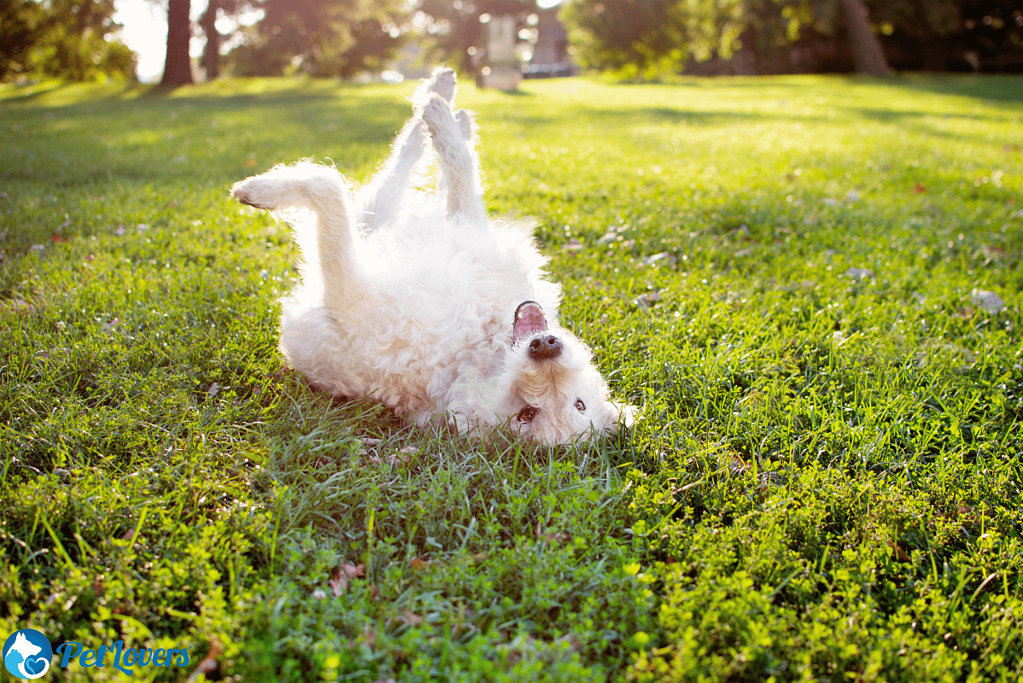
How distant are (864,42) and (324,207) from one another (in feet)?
108

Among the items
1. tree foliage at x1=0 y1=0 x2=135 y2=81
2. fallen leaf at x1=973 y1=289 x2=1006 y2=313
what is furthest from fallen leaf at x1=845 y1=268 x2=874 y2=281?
tree foliage at x1=0 y1=0 x2=135 y2=81

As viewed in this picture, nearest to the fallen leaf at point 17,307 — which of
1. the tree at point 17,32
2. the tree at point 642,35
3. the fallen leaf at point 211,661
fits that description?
the fallen leaf at point 211,661

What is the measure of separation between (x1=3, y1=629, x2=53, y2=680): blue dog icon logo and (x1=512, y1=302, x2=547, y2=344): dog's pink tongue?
5.83 feet

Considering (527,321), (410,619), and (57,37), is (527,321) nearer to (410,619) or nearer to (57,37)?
(410,619)

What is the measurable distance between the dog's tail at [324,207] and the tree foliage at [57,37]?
79.1ft

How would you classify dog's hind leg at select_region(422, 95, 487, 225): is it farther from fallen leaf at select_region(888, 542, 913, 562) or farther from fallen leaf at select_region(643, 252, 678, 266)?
fallen leaf at select_region(888, 542, 913, 562)

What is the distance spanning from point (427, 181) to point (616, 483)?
→ 2.43 metres

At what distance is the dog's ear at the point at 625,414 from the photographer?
2.68 meters

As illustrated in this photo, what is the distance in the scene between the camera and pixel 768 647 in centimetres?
174

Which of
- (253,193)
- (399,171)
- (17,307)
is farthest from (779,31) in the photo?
(17,307)

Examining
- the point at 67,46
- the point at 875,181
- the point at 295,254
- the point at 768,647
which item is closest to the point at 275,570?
the point at 768,647

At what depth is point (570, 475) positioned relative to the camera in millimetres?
2398

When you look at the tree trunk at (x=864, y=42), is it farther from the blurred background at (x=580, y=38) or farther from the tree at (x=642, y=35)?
the tree at (x=642, y=35)

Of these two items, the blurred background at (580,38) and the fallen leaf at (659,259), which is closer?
the fallen leaf at (659,259)
